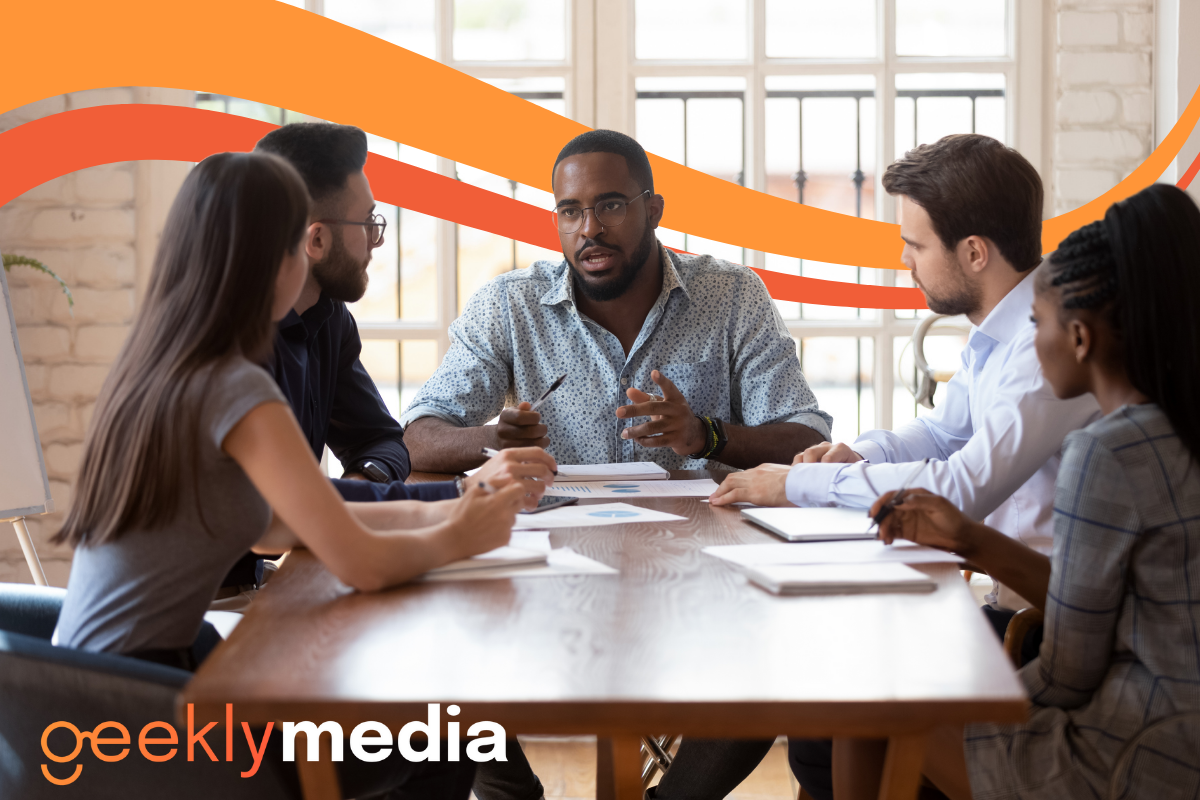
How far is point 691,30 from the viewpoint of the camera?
3135 mm

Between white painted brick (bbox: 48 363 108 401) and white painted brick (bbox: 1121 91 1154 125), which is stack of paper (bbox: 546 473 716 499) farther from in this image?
white painted brick (bbox: 1121 91 1154 125)

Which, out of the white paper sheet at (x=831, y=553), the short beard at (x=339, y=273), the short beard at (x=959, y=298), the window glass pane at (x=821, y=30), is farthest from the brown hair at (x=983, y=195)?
the window glass pane at (x=821, y=30)

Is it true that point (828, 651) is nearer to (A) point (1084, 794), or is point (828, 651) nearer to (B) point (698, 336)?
(A) point (1084, 794)

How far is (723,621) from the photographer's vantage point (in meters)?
0.91

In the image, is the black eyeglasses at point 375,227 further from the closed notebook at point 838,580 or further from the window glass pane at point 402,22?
the window glass pane at point 402,22

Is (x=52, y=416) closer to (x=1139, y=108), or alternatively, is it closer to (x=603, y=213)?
(x=603, y=213)

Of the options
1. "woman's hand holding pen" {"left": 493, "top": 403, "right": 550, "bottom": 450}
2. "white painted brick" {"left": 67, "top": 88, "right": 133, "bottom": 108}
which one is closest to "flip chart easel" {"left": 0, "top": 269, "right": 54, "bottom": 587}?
"white painted brick" {"left": 67, "top": 88, "right": 133, "bottom": 108}

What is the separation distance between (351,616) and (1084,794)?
2.44 feet

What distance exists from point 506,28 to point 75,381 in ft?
5.62

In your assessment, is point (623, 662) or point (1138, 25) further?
point (1138, 25)

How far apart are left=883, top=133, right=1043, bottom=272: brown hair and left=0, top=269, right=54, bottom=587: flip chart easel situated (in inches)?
81.8

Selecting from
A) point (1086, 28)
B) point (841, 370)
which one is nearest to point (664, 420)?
point (841, 370)

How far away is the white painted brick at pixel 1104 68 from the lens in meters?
3.00

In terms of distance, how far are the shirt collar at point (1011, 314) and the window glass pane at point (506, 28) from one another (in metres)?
1.91
